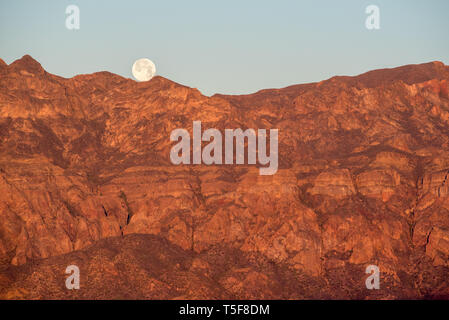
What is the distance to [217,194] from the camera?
146000mm

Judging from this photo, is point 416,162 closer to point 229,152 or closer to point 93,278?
point 229,152

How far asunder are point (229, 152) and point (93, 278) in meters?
42.1

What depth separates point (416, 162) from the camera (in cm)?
14988

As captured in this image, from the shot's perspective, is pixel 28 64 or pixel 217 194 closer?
pixel 217 194

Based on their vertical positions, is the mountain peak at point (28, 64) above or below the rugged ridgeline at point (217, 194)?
above

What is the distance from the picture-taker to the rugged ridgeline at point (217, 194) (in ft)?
413

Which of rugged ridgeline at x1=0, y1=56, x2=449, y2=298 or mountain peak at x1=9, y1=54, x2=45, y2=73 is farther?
mountain peak at x1=9, y1=54, x2=45, y2=73

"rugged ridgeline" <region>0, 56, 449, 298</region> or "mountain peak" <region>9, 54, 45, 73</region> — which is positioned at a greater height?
"mountain peak" <region>9, 54, 45, 73</region>

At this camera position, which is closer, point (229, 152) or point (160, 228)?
point (160, 228)

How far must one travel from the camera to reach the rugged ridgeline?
12594cm

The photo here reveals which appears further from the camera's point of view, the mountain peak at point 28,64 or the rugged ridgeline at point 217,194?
the mountain peak at point 28,64

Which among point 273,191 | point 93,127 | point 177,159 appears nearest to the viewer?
point 273,191

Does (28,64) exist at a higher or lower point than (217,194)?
higher
